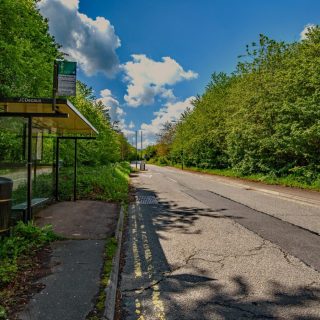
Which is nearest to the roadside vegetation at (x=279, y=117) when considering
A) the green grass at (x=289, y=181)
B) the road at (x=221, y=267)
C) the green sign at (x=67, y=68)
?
the green grass at (x=289, y=181)

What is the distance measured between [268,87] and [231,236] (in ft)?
64.0

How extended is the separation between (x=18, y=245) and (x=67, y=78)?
3541mm

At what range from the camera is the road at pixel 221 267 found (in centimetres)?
405

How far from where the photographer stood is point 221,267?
219 inches

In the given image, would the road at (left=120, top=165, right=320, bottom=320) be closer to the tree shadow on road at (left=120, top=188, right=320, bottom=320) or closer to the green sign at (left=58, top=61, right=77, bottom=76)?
the tree shadow on road at (left=120, top=188, right=320, bottom=320)

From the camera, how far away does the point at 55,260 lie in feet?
18.4

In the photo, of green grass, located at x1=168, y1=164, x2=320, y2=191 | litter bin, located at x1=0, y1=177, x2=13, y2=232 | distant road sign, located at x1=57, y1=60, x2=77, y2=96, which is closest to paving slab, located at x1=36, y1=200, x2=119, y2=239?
litter bin, located at x1=0, y1=177, x2=13, y2=232

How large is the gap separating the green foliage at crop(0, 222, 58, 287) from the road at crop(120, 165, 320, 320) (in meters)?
1.61

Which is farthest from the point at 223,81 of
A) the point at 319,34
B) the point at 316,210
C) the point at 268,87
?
the point at 316,210

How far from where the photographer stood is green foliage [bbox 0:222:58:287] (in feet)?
15.9

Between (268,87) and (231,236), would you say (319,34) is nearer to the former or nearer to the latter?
(268,87)

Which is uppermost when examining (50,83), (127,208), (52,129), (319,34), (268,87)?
(319,34)

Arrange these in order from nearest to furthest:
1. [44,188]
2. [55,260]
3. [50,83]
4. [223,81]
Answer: [55,260] → [44,188] → [50,83] → [223,81]

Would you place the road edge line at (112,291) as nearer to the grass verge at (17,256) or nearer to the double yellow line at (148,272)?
the double yellow line at (148,272)
